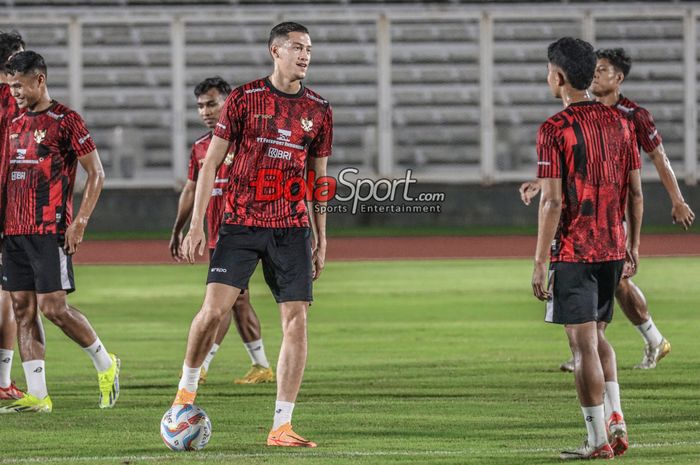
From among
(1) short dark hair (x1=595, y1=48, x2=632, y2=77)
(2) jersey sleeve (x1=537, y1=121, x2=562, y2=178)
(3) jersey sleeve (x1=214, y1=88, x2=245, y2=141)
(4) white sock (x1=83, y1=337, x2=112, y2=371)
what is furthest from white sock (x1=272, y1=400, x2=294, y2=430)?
(1) short dark hair (x1=595, y1=48, x2=632, y2=77)

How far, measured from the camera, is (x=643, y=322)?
33.8 feet

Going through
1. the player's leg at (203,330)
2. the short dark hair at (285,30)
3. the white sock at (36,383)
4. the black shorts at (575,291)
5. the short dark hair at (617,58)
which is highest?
the short dark hair at (617,58)

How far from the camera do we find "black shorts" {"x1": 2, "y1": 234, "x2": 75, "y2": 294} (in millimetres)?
8453

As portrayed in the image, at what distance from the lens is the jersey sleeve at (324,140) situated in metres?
7.30

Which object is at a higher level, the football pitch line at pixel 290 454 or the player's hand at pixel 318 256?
the player's hand at pixel 318 256

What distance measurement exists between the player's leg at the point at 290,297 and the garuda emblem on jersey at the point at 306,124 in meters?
0.53

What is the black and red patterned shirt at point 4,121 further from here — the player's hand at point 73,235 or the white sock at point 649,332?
the white sock at point 649,332

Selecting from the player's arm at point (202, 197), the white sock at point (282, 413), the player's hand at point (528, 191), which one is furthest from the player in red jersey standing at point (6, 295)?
the player's hand at point (528, 191)

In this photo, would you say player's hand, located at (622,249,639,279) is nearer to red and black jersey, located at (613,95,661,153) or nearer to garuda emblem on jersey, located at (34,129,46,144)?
red and black jersey, located at (613,95,661,153)

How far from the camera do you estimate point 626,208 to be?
7.87 m

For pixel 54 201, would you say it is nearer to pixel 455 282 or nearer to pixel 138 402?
pixel 138 402

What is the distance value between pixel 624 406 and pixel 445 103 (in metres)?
28.0

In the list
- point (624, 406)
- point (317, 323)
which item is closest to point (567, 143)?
point (624, 406)

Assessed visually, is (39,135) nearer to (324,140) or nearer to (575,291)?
(324,140)
